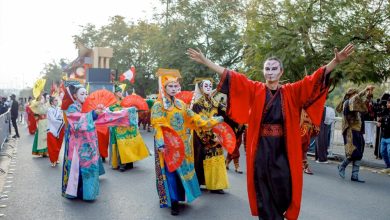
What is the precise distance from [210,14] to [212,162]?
1739 cm

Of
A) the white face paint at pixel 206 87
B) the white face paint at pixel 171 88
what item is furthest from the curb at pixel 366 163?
the white face paint at pixel 171 88

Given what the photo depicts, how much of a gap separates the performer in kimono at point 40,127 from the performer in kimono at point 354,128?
724 centimetres

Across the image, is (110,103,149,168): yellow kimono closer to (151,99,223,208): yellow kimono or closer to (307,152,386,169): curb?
(151,99,223,208): yellow kimono

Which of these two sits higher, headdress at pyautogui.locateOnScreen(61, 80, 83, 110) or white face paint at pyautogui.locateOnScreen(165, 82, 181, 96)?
white face paint at pyautogui.locateOnScreen(165, 82, 181, 96)

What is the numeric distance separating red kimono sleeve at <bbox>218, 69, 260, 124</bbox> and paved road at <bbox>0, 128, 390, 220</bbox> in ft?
6.69

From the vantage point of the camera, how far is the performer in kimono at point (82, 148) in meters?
Answer: 6.41

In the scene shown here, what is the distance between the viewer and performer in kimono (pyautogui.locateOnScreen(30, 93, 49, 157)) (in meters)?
11.1

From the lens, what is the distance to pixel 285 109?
3.95m

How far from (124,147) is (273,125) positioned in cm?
566

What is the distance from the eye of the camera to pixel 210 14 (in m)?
23.2

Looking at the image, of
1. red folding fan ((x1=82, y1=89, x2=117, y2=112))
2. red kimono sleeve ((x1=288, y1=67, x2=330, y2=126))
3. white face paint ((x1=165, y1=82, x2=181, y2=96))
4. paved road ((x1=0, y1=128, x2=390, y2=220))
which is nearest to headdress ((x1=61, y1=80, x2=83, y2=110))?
red folding fan ((x1=82, y1=89, x2=117, y2=112))

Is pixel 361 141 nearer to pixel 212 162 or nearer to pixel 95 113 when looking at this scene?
pixel 212 162

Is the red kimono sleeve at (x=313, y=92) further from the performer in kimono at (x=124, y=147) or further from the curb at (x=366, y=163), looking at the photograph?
the curb at (x=366, y=163)

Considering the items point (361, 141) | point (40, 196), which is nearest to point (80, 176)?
point (40, 196)
